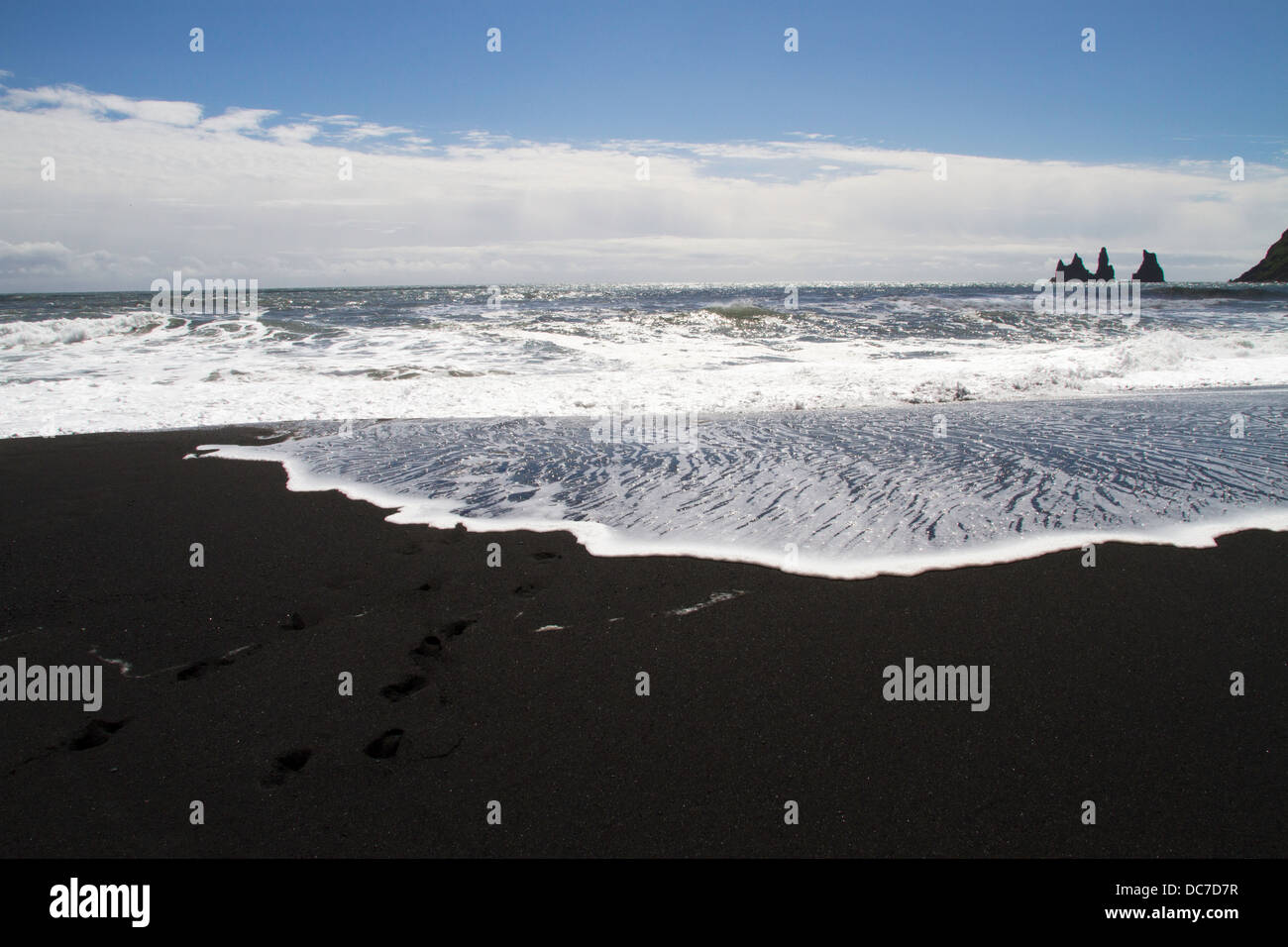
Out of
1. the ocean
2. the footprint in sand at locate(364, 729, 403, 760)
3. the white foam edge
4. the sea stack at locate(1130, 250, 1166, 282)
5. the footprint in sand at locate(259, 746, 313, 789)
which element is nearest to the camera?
the footprint in sand at locate(259, 746, 313, 789)

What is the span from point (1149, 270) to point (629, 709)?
394ft

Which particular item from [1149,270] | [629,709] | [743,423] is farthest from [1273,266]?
[629,709]

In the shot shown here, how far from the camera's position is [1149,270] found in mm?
97688

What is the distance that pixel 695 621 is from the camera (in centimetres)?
408

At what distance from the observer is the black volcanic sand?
8.64 ft

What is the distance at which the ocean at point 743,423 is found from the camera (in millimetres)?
5609

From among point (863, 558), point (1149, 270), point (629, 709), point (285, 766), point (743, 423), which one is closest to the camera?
point (285, 766)

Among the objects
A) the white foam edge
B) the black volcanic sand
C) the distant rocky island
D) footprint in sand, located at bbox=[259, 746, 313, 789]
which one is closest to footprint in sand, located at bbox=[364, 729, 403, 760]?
the black volcanic sand

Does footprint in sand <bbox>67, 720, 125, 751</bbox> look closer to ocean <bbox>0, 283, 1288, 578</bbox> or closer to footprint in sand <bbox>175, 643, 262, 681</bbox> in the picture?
footprint in sand <bbox>175, 643, 262, 681</bbox>

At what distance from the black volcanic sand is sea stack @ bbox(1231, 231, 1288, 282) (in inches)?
4941

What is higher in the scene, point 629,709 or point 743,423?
point 743,423

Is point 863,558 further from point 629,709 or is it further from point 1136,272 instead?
point 1136,272
